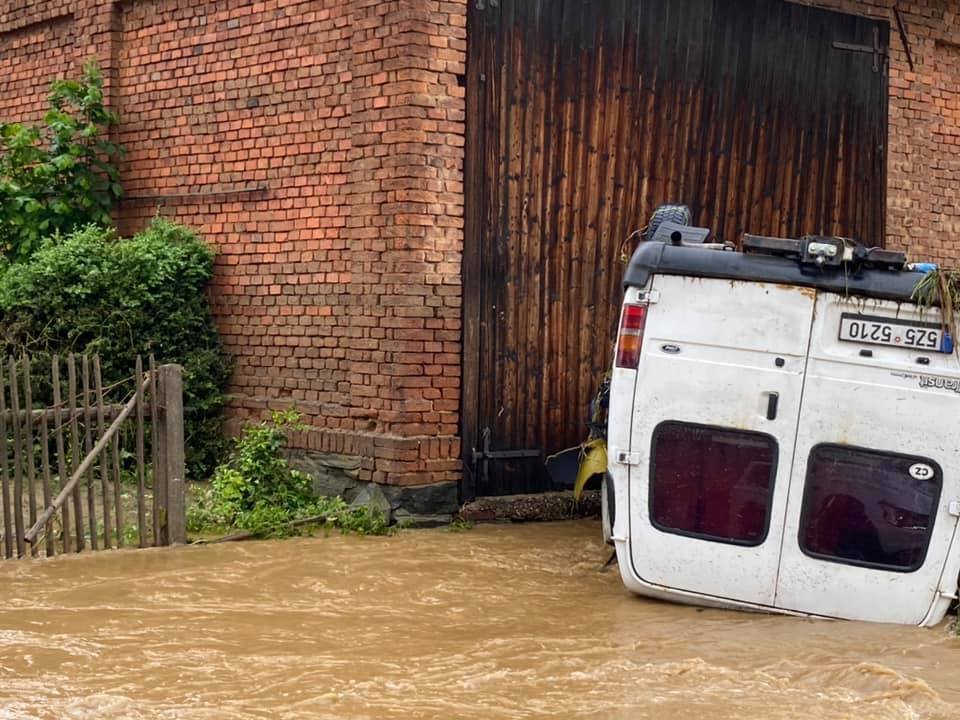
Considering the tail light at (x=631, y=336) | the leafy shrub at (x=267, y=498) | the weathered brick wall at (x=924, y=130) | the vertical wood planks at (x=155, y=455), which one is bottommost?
the leafy shrub at (x=267, y=498)

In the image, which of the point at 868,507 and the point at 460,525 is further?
the point at 460,525

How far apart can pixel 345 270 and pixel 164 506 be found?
241 centimetres

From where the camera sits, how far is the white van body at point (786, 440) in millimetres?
6785

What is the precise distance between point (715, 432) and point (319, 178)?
448 centimetres

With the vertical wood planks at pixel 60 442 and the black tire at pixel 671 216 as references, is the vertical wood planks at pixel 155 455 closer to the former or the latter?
the vertical wood planks at pixel 60 442

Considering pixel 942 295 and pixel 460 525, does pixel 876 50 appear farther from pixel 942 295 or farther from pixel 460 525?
pixel 942 295

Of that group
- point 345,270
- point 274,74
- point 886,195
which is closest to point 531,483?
point 345,270

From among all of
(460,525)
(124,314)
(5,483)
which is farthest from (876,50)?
(5,483)

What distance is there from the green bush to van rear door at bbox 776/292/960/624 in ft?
18.4

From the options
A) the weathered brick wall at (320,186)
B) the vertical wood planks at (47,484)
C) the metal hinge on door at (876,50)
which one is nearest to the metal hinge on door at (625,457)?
the weathered brick wall at (320,186)

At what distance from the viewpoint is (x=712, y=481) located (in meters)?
7.08

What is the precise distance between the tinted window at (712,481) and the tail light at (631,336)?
407 mm

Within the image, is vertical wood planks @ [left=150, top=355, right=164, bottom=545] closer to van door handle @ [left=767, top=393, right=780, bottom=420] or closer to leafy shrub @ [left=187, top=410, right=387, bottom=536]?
leafy shrub @ [left=187, top=410, right=387, bottom=536]

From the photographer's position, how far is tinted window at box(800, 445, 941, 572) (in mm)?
6789
